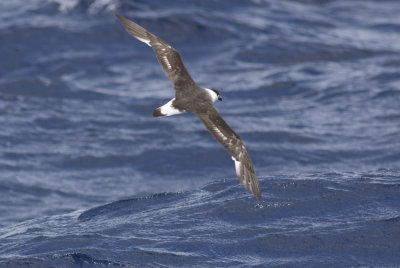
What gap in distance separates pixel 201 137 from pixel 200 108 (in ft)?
18.9

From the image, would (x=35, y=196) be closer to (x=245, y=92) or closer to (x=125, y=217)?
(x=125, y=217)

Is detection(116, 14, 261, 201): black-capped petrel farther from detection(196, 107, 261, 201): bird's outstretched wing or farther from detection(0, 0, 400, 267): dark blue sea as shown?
detection(0, 0, 400, 267): dark blue sea

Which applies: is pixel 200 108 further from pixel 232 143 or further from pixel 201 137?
pixel 201 137

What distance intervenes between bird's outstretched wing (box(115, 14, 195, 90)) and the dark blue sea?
1975 mm

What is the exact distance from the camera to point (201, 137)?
50.5 ft

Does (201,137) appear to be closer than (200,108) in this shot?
No

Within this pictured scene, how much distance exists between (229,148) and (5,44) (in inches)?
453

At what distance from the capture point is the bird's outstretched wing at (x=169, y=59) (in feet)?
33.4

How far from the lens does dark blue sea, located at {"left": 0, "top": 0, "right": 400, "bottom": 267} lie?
374 inches

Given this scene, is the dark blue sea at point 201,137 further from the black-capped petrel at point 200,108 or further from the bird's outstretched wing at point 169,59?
the bird's outstretched wing at point 169,59

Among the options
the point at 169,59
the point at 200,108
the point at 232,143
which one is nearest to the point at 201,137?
the point at 169,59

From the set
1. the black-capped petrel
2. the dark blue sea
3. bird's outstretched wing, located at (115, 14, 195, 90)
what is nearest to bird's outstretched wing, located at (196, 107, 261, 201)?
the black-capped petrel

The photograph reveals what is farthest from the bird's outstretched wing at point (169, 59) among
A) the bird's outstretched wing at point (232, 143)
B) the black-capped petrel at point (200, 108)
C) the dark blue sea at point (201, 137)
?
the dark blue sea at point (201, 137)

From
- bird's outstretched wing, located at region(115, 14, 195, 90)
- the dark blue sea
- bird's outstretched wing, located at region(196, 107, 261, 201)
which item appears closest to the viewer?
bird's outstretched wing, located at region(196, 107, 261, 201)
